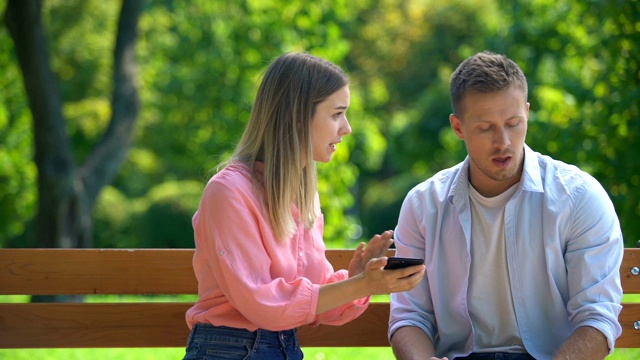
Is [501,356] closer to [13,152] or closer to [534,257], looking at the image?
[534,257]

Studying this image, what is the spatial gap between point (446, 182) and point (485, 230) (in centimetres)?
25

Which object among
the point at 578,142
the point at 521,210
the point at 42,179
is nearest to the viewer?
the point at 521,210

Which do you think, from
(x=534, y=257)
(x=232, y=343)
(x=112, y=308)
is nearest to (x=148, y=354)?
(x=112, y=308)

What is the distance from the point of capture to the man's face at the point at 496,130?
3174mm

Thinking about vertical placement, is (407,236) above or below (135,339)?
above

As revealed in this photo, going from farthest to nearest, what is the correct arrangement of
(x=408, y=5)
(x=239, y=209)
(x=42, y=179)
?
(x=408, y=5)
(x=42, y=179)
(x=239, y=209)

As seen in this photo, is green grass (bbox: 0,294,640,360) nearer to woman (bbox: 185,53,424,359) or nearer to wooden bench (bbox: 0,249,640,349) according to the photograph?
wooden bench (bbox: 0,249,640,349)

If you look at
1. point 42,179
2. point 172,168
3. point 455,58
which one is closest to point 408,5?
point 455,58

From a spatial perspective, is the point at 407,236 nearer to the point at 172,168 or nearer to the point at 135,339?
the point at 135,339

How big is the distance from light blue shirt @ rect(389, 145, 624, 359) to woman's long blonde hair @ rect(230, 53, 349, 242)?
483 millimetres

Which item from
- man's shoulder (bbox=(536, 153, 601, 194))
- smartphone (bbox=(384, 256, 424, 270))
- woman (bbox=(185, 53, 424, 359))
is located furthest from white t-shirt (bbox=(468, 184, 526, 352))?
smartphone (bbox=(384, 256, 424, 270))

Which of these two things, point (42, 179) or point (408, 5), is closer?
point (42, 179)

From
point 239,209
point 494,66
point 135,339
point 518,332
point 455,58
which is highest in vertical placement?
point 494,66

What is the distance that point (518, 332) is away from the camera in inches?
128
